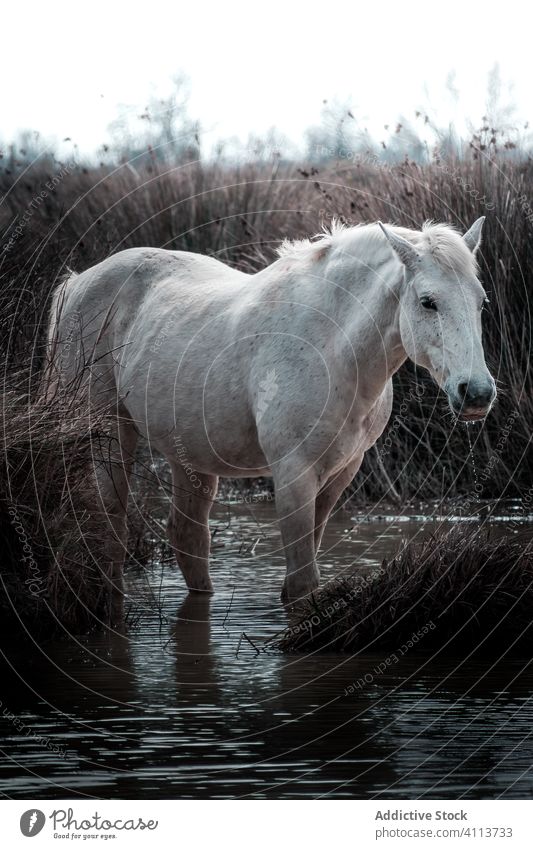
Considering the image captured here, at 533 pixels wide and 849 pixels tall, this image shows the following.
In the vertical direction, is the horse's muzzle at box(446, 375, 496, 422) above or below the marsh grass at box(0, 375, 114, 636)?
above

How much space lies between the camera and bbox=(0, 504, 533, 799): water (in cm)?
450

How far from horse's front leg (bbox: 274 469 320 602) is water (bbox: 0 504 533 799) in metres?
0.26

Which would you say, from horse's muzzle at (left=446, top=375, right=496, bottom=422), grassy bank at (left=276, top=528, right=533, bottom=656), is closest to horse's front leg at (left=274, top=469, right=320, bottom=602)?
grassy bank at (left=276, top=528, right=533, bottom=656)

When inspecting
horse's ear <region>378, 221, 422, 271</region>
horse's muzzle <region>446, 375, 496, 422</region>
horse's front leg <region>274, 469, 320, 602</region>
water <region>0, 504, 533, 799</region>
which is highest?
horse's ear <region>378, 221, 422, 271</region>

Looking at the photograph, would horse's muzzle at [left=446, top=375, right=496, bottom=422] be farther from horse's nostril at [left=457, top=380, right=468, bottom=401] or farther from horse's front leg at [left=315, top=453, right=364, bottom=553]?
horse's front leg at [left=315, top=453, right=364, bottom=553]

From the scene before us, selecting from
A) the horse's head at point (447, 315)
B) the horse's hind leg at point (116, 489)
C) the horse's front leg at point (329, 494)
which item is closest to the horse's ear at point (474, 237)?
the horse's head at point (447, 315)

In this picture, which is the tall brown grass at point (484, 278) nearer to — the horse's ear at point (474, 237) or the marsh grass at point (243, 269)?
the marsh grass at point (243, 269)

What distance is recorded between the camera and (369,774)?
4.57 metres

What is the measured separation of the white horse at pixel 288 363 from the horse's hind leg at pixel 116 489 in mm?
16

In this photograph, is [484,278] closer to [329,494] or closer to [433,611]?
[329,494]

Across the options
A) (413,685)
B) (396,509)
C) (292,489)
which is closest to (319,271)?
(292,489)

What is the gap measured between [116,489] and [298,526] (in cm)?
100

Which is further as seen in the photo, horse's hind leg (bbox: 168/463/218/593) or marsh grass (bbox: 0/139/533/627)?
horse's hind leg (bbox: 168/463/218/593)

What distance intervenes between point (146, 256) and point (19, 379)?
1870 mm
